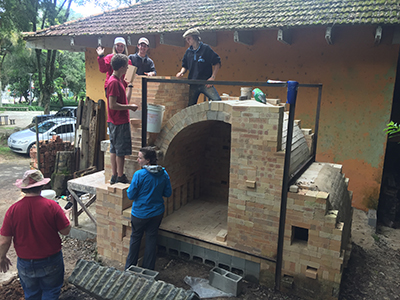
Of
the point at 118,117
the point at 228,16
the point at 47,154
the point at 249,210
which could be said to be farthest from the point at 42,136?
the point at 249,210

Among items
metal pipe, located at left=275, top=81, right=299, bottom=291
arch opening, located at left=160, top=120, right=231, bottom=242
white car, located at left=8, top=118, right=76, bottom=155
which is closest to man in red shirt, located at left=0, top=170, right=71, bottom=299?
arch opening, located at left=160, top=120, right=231, bottom=242

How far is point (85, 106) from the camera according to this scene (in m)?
11.3

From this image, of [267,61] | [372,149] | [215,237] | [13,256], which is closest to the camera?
[215,237]

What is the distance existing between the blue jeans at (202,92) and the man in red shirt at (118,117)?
1345 millimetres

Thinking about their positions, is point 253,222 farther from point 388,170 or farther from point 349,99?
point 388,170

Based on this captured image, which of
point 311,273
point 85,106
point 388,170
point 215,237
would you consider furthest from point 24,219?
point 388,170

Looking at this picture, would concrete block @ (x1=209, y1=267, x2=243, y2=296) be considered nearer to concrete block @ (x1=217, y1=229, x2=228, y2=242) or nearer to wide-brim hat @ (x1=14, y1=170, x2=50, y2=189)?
concrete block @ (x1=217, y1=229, x2=228, y2=242)

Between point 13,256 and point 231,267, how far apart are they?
4.34 m

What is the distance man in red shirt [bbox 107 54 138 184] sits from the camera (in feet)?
17.6

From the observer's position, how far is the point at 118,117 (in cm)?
563

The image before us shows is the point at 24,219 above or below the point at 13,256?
above

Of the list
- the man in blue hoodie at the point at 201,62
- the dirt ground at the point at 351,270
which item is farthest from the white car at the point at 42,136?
the man in blue hoodie at the point at 201,62

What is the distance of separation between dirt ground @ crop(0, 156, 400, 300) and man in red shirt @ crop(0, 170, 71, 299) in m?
1.20

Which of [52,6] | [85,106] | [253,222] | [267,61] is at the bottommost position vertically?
[253,222]
